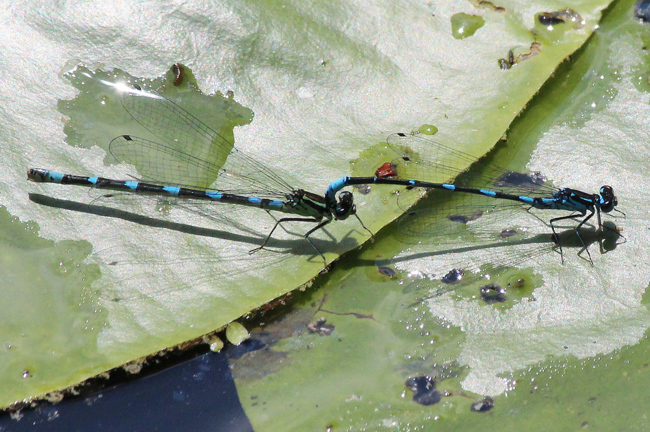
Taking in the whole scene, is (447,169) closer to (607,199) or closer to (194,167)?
(607,199)

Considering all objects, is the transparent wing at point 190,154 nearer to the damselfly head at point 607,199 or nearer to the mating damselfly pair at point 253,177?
the mating damselfly pair at point 253,177

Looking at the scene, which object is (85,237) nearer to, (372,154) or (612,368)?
(372,154)

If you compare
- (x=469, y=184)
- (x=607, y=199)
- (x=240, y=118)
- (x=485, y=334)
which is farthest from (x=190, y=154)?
(x=607, y=199)

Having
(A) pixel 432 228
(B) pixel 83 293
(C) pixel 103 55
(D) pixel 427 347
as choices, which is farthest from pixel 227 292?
(C) pixel 103 55

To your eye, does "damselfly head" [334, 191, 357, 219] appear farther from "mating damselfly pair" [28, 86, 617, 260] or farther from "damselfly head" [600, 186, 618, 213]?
"damselfly head" [600, 186, 618, 213]

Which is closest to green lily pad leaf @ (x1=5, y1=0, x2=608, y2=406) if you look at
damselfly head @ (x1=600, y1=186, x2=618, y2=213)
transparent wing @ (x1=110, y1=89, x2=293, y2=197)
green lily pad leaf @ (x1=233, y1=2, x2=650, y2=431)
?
transparent wing @ (x1=110, y1=89, x2=293, y2=197)

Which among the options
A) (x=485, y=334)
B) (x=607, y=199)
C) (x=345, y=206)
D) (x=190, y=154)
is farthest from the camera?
(x=190, y=154)
